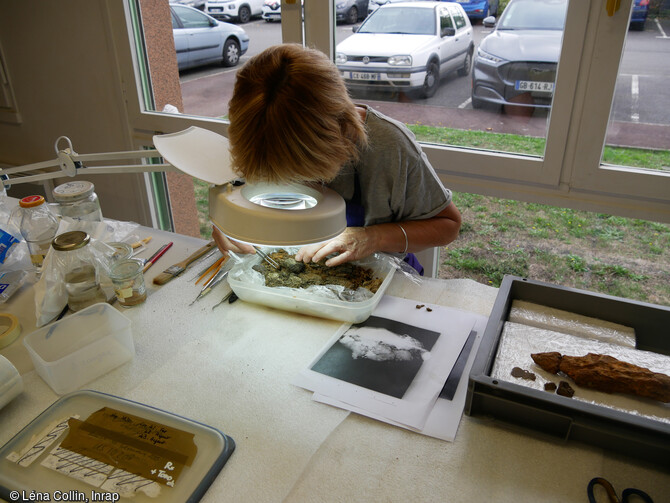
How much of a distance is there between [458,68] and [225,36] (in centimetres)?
105

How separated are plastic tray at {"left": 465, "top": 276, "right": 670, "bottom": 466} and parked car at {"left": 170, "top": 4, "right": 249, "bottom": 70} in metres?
1.73

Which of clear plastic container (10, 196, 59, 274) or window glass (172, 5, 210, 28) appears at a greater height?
window glass (172, 5, 210, 28)

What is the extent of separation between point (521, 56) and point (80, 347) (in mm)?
1536

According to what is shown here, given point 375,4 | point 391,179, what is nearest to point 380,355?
point 391,179

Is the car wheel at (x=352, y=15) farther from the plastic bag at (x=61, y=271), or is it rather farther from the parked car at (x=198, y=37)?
the plastic bag at (x=61, y=271)

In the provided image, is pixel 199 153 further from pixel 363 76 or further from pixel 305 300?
pixel 363 76

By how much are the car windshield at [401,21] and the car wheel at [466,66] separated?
152 mm

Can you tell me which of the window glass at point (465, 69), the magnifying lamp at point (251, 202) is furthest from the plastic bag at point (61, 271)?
the window glass at point (465, 69)

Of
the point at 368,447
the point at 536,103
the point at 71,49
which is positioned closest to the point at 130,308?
the point at 368,447

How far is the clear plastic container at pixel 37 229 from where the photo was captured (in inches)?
53.4

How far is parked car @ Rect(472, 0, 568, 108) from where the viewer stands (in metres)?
1.53

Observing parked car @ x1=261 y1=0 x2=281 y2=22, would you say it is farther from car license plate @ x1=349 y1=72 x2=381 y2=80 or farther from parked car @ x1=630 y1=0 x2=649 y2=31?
parked car @ x1=630 y1=0 x2=649 y2=31

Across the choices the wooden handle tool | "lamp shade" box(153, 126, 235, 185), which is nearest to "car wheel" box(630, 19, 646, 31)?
"lamp shade" box(153, 126, 235, 185)

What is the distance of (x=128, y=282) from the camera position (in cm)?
119
